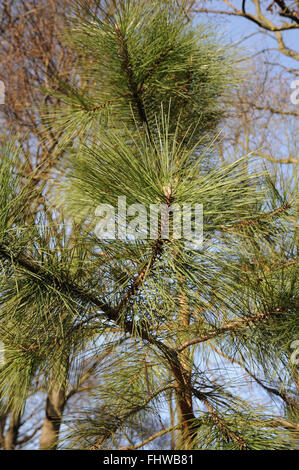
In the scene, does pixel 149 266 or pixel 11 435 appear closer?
pixel 149 266

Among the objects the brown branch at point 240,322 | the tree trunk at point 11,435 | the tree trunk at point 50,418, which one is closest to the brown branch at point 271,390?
the brown branch at point 240,322

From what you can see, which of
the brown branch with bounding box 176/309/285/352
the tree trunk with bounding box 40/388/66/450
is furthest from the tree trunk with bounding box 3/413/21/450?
the brown branch with bounding box 176/309/285/352

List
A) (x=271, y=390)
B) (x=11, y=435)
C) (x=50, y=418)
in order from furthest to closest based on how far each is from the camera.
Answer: (x=11, y=435)
(x=50, y=418)
(x=271, y=390)

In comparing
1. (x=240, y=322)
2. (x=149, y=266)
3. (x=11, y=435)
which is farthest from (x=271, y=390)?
(x=11, y=435)

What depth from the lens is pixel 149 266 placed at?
806mm

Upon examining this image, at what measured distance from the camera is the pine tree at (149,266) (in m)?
0.78

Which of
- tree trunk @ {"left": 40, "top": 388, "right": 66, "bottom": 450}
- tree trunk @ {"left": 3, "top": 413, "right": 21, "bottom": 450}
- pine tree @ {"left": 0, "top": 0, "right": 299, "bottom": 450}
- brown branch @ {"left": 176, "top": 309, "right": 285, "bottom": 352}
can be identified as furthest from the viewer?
tree trunk @ {"left": 3, "top": 413, "right": 21, "bottom": 450}

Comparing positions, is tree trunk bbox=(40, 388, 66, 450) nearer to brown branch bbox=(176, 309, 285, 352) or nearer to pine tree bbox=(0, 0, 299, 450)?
pine tree bbox=(0, 0, 299, 450)

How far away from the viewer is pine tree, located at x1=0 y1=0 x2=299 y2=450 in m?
0.78

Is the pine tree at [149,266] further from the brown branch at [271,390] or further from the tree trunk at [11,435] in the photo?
the tree trunk at [11,435]

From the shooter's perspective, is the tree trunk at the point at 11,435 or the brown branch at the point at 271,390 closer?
the brown branch at the point at 271,390

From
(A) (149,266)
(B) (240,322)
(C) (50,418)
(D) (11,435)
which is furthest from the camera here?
(D) (11,435)

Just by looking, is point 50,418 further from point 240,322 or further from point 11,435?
point 240,322

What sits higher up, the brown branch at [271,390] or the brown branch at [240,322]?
the brown branch at [240,322]
